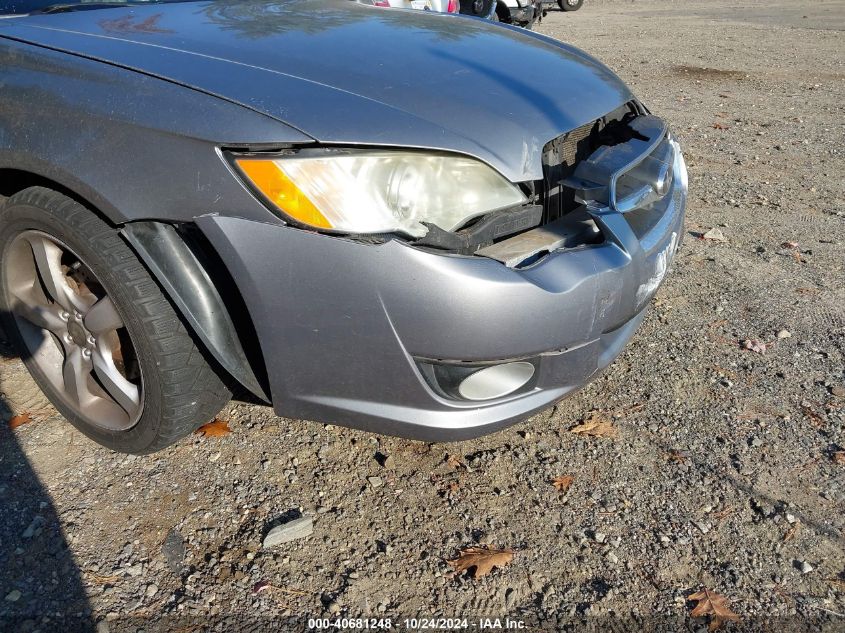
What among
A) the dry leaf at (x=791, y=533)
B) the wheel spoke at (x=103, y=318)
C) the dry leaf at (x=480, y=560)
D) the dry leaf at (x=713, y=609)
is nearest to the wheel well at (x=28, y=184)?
the wheel spoke at (x=103, y=318)

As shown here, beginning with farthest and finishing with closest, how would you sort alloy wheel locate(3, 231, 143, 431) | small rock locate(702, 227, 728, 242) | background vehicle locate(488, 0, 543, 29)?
background vehicle locate(488, 0, 543, 29) < small rock locate(702, 227, 728, 242) < alloy wheel locate(3, 231, 143, 431)

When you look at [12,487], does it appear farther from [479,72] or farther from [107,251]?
[479,72]

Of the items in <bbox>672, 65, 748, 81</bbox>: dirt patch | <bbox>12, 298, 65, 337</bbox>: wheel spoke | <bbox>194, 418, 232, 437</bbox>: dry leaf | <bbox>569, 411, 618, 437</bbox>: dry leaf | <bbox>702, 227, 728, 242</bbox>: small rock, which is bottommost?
<bbox>672, 65, 748, 81</bbox>: dirt patch

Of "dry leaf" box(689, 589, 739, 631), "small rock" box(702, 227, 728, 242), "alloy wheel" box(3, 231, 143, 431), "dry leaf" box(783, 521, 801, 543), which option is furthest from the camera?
"small rock" box(702, 227, 728, 242)

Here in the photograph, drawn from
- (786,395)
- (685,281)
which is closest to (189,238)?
(786,395)

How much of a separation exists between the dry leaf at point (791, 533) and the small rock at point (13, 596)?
2121 mm

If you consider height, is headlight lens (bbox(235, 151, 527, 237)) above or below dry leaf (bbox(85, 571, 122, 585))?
above

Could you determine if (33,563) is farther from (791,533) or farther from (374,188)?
(791,533)

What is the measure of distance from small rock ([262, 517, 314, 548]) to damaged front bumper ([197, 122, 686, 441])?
1.05 feet

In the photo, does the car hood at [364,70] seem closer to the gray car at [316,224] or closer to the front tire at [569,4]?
the gray car at [316,224]

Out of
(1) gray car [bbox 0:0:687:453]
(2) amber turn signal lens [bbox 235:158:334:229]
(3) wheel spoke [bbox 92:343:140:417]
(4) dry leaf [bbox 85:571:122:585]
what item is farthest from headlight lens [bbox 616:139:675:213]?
(4) dry leaf [bbox 85:571:122:585]

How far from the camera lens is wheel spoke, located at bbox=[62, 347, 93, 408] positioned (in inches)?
98.8

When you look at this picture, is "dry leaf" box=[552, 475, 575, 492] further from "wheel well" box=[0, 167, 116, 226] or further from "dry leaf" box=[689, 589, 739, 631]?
"wheel well" box=[0, 167, 116, 226]

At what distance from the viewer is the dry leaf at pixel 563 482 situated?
2.34 m
